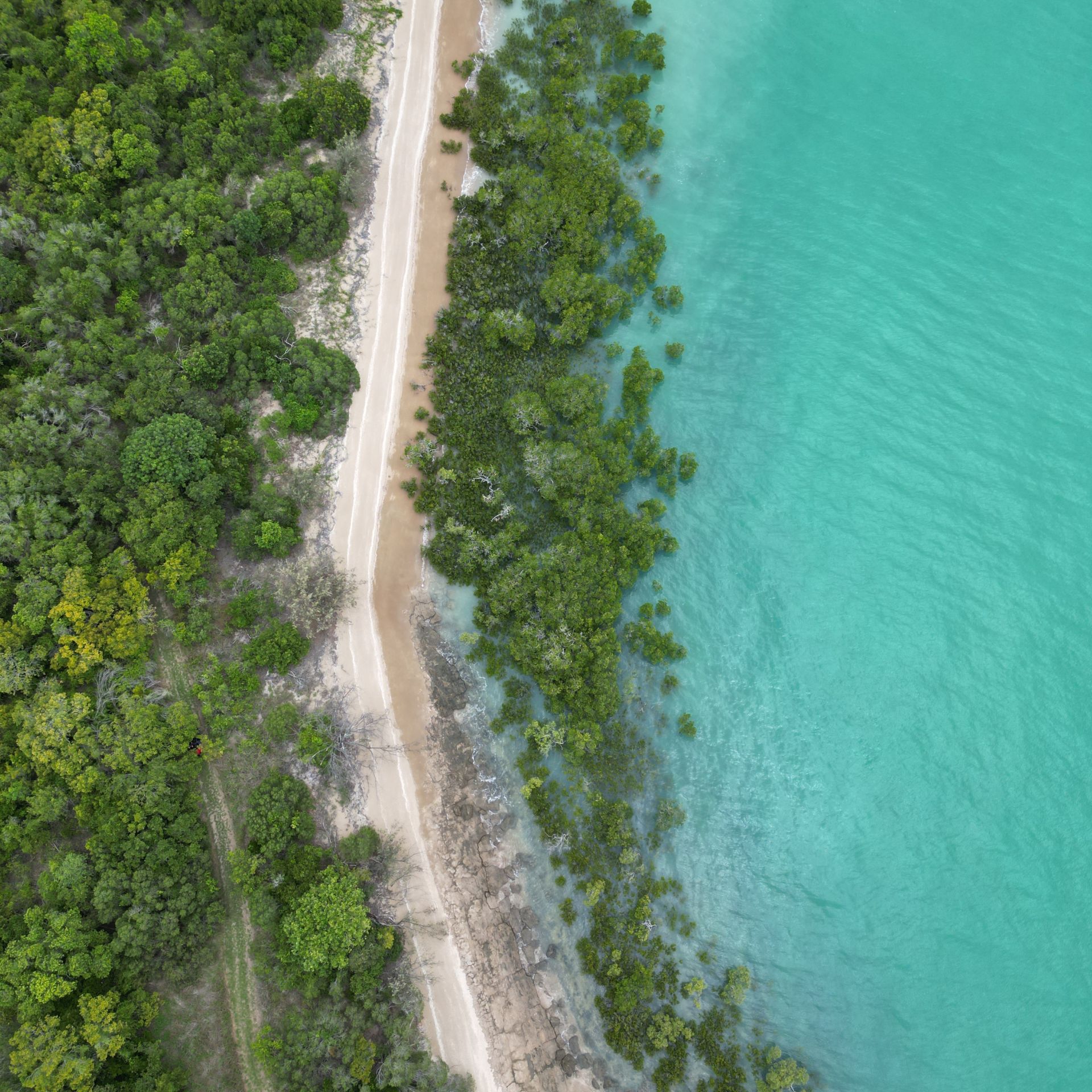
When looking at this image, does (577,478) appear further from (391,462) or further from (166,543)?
(166,543)

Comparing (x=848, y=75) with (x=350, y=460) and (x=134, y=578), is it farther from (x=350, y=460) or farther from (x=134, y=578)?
(x=134, y=578)

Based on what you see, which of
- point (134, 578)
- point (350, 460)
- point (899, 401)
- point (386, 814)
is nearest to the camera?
point (134, 578)

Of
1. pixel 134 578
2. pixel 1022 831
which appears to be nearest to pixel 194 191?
pixel 134 578

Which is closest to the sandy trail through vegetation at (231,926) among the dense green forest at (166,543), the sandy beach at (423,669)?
the dense green forest at (166,543)

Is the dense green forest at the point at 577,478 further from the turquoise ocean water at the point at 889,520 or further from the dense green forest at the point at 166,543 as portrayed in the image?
the dense green forest at the point at 166,543

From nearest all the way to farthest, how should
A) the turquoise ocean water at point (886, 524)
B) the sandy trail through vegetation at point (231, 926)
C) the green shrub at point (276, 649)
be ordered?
the sandy trail through vegetation at point (231, 926) → the green shrub at point (276, 649) → the turquoise ocean water at point (886, 524)

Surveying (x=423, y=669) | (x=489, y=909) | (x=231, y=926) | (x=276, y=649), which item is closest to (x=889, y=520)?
(x=423, y=669)

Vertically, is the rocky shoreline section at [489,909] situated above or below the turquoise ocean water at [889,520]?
below
